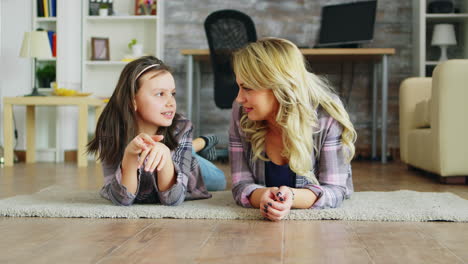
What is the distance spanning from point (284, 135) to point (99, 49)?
3159 mm

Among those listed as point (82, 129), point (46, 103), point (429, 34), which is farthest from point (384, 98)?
point (46, 103)

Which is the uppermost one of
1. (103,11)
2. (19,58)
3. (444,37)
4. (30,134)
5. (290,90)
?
(103,11)

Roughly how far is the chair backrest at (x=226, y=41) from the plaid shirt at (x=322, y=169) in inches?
79.3

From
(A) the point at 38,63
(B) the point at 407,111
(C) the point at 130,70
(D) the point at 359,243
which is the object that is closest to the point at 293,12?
(B) the point at 407,111

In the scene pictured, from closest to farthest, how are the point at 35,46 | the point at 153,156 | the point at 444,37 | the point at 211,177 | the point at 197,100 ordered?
the point at 153,156 → the point at 211,177 → the point at 35,46 → the point at 444,37 → the point at 197,100

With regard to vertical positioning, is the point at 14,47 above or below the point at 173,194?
above

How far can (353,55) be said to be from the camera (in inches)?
154

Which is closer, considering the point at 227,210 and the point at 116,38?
the point at 227,210

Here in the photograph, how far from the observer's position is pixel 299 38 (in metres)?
4.39

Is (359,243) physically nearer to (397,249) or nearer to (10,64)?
(397,249)

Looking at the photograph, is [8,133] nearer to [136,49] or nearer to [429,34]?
[136,49]

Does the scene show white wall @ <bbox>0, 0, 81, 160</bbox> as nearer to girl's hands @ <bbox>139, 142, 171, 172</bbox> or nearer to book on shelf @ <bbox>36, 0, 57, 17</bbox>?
book on shelf @ <bbox>36, 0, 57, 17</bbox>

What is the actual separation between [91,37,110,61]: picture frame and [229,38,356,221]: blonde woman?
2.94 meters

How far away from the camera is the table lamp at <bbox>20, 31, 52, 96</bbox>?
3.76 meters
